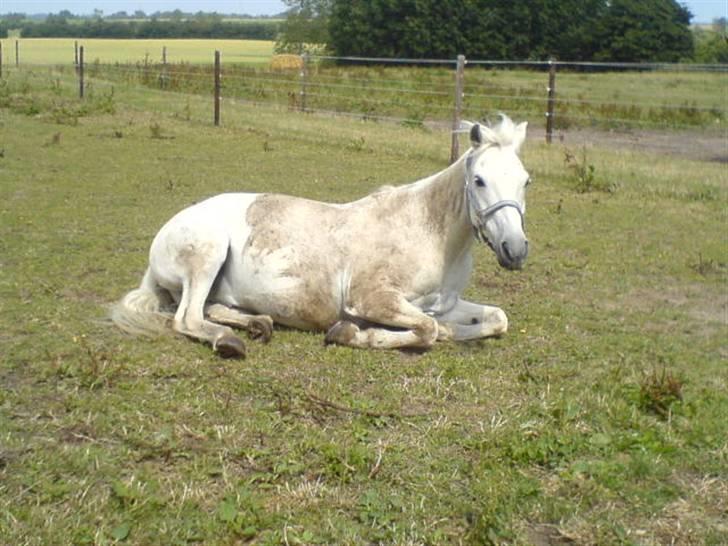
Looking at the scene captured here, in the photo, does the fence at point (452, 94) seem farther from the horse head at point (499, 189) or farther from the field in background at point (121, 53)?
the field in background at point (121, 53)

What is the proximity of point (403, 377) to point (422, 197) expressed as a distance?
1.24 metres

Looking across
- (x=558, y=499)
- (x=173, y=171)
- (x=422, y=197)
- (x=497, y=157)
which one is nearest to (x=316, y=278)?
(x=422, y=197)

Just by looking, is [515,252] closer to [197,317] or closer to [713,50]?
[197,317]

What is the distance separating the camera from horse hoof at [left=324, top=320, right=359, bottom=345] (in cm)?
524

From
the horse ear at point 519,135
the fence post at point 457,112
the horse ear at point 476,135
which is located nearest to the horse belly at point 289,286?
the horse ear at point 476,135

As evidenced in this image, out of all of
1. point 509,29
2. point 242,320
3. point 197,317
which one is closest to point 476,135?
point 242,320

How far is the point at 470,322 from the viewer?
5.64 meters

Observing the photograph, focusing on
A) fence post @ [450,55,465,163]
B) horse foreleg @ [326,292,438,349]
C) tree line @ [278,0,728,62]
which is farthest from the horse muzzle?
tree line @ [278,0,728,62]

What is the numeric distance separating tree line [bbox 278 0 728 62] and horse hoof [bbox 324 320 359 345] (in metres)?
44.7

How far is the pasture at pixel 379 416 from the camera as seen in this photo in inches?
129

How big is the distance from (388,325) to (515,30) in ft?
155

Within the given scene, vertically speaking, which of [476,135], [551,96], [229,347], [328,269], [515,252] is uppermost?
[551,96]

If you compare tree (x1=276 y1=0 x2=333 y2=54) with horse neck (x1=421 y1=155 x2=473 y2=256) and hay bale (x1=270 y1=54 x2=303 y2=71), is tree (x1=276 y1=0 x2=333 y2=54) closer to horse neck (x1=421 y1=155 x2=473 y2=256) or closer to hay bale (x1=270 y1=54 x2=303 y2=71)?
hay bale (x1=270 y1=54 x2=303 y2=71)

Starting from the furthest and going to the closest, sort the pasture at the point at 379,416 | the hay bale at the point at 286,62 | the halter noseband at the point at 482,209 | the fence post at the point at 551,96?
the hay bale at the point at 286,62
the fence post at the point at 551,96
the halter noseband at the point at 482,209
the pasture at the point at 379,416
